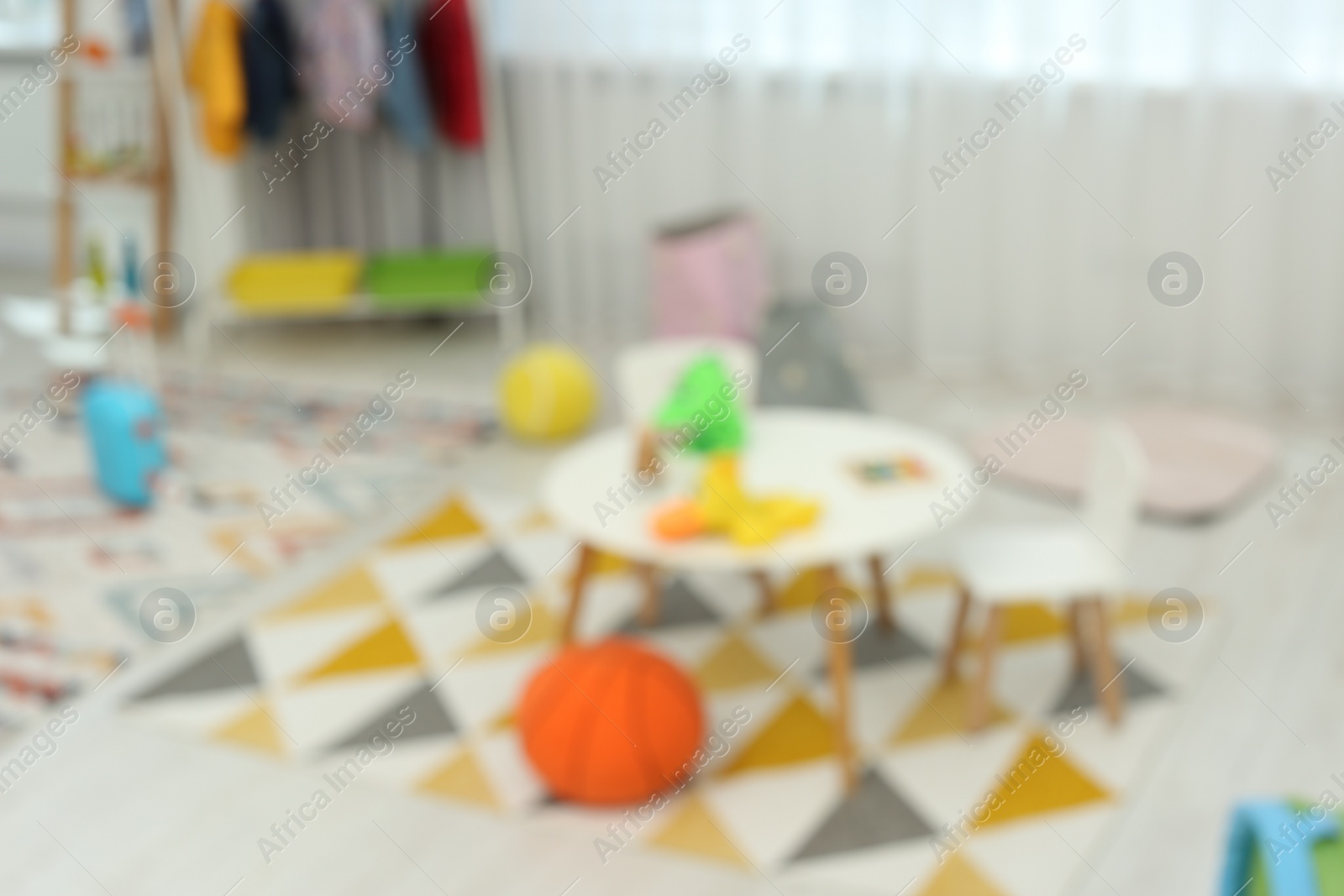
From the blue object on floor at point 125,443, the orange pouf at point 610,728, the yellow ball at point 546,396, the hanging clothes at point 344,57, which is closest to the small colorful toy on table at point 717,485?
the orange pouf at point 610,728

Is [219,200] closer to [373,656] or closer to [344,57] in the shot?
[344,57]

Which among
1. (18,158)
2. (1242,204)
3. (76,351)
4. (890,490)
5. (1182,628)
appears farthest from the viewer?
(18,158)

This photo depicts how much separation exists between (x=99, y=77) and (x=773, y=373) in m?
2.66

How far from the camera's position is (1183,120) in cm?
416

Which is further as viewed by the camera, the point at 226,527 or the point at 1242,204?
the point at 1242,204

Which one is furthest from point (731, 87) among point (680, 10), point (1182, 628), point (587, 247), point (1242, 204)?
point (1182, 628)

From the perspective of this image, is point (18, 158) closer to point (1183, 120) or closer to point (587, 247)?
point (587, 247)

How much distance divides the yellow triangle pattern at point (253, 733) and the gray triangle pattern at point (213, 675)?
5.7 inches

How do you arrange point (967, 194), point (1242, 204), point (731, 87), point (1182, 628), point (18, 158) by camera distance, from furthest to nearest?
point (18, 158) → point (731, 87) → point (967, 194) → point (1242, 204) → point (1182, 628)

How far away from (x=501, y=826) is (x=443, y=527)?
1331 millimetres

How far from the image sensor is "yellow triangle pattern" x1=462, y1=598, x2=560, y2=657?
310 cm

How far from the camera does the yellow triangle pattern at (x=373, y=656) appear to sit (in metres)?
3.03

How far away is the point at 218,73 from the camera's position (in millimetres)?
4770

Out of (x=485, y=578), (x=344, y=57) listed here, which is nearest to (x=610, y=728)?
(x=485, y=578)
